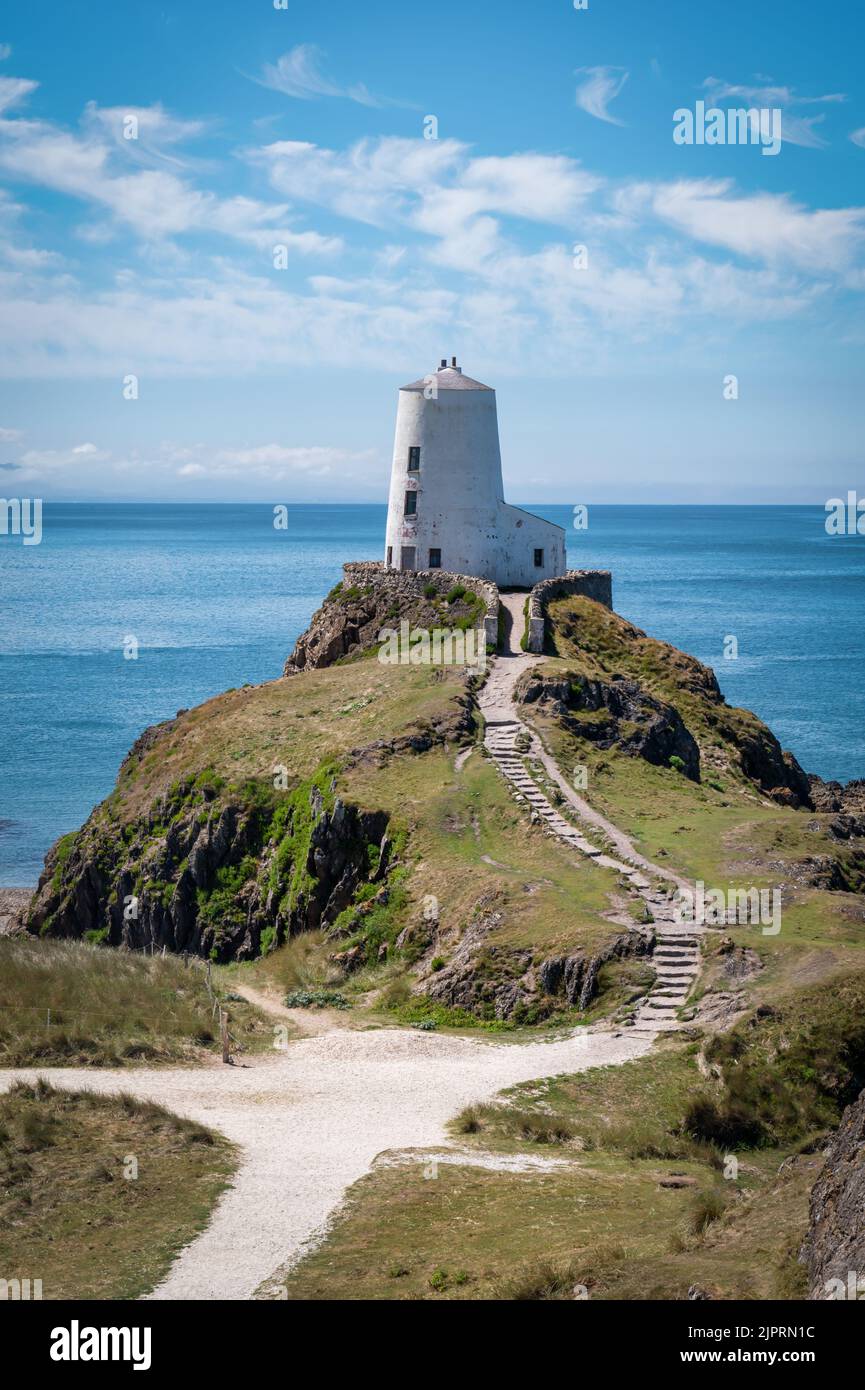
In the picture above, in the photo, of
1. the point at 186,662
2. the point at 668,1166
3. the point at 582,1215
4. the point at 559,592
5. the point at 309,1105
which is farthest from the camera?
the point at 186,662

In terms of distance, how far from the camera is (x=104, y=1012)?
3056cm

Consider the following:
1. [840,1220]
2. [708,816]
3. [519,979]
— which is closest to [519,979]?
[519,979]

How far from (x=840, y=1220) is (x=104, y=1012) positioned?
18.6 m

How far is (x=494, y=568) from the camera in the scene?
209 feet

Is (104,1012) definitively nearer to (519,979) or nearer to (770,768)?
(519,979)

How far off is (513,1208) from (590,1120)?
15.4 feet

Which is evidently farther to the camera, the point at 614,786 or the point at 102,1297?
the point at 614,786

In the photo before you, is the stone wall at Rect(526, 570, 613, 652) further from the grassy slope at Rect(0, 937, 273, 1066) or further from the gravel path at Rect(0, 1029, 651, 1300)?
the gravel path at Rect(0, 1029, 651, 1300)

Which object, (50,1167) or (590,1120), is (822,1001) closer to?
(590,1120)

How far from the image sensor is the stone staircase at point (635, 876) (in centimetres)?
3022

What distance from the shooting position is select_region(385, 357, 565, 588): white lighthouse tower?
62.6 meters

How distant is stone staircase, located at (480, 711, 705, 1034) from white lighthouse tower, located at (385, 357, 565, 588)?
12.8 meters

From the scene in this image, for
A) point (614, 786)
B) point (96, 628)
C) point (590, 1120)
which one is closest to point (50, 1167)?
point (590, 1120)

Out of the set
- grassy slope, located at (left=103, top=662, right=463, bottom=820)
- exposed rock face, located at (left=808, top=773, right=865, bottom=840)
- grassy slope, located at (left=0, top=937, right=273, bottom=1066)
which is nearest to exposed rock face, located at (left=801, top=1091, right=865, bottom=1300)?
grassy slope, located at (left=0, top=937, right=273, bottom=1066)
